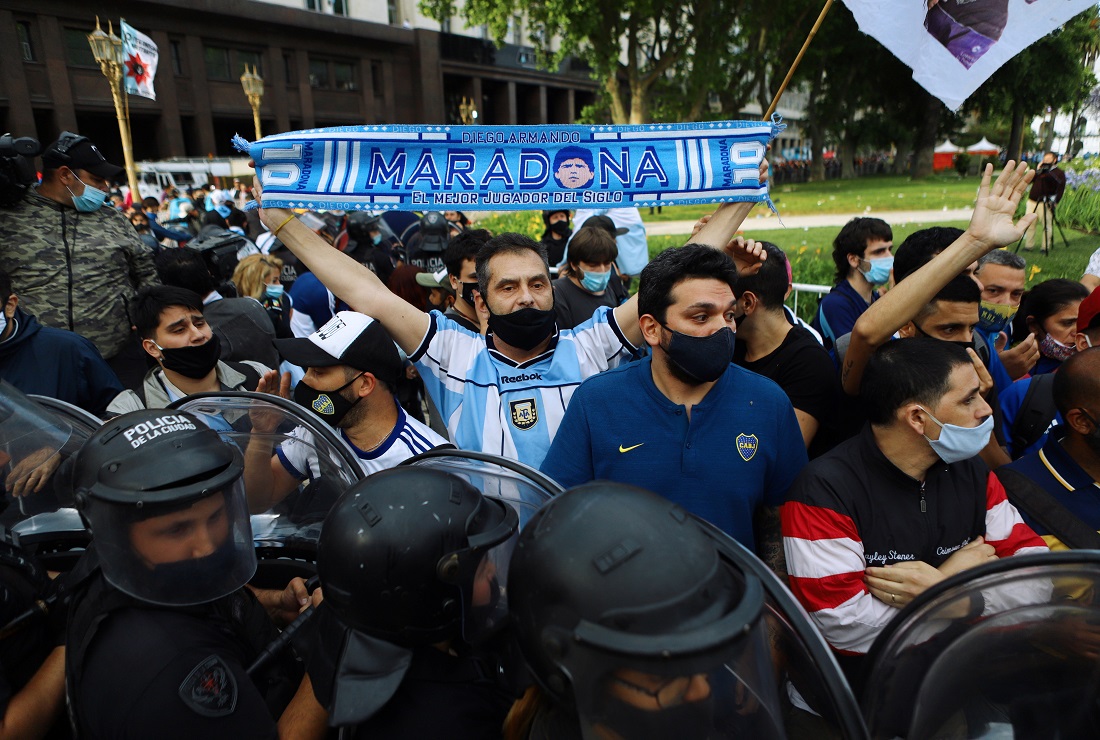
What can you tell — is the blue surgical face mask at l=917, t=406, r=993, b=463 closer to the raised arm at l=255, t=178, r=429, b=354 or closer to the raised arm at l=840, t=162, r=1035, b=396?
Answer: the raised arm at l=840, t=162, r=1035, b=396

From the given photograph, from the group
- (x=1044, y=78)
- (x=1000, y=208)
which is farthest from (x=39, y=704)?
(x=1044, y=78)

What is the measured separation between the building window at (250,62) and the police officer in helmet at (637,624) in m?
36.3

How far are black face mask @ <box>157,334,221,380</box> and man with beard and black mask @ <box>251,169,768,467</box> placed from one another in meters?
0.67

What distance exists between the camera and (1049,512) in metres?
2.02

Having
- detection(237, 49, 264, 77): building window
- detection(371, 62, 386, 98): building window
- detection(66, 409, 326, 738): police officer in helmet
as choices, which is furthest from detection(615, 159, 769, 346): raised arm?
detection(371, 62, 386, 98): building window

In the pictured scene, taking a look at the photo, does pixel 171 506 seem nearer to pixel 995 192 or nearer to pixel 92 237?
pixel 995 192

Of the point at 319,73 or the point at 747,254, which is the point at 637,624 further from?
the point at 319,73

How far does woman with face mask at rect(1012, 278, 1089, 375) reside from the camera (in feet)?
11.4

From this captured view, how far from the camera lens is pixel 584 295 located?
468 cm

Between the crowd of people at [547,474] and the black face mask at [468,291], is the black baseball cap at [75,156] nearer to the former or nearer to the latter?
the crowd of people at [547,474]

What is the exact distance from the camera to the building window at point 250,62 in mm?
31578

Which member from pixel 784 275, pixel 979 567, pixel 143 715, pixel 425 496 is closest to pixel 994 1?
pixel 784 275

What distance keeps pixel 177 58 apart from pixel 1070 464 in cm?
3581

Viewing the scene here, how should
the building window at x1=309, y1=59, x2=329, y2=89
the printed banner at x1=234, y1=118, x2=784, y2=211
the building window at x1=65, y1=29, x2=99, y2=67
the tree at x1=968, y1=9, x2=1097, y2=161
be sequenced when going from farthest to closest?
1. the building window at x1=309, y1=59, x2=329, y2=89
2. the tree at x1=968, y1=9, x2=1097, y2=161
3. the building window at x1=65, y1=29, x2=99, y2=67
4. the printed banner at x1=234, y1=118, x2=784, y2=211
